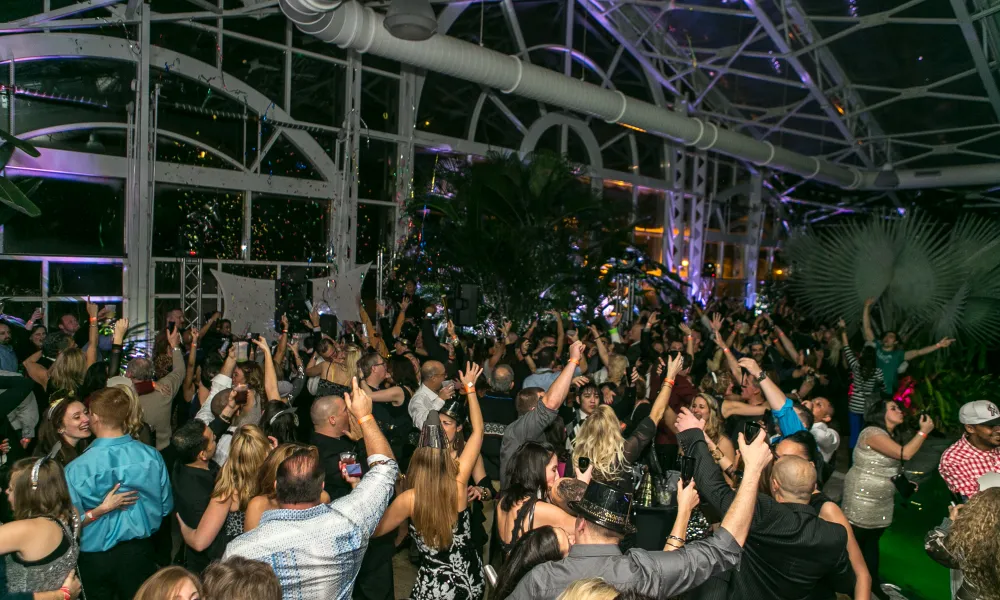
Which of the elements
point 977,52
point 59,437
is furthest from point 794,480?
point 977,52

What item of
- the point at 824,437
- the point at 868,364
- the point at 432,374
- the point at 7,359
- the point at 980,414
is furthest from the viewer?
the point at 868,364

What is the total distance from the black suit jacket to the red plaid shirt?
1.40 meters

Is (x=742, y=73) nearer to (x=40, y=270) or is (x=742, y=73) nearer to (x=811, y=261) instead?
(x=811, y=261)

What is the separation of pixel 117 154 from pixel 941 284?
1135 centimetres

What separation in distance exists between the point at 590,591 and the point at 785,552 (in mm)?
1399

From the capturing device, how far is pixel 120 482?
3361mm

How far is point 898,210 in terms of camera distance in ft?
65.2

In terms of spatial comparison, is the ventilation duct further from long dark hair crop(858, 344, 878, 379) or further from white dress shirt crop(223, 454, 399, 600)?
white dress shirt crop(223, 454, 399, 600)

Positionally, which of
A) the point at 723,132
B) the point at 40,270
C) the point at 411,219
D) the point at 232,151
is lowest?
the point at 40,270

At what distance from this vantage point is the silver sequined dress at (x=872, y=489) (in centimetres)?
433

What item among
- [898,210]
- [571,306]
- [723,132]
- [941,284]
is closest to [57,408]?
[571,306]

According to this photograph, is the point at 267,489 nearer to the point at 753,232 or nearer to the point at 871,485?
the point at 871,485

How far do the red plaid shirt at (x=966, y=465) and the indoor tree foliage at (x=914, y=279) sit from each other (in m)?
7.24

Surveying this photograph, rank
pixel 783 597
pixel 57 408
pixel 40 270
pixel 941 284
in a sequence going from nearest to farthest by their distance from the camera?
pixel 783 597
pixel 57 408
pixel 40 270
pixel 941 284
